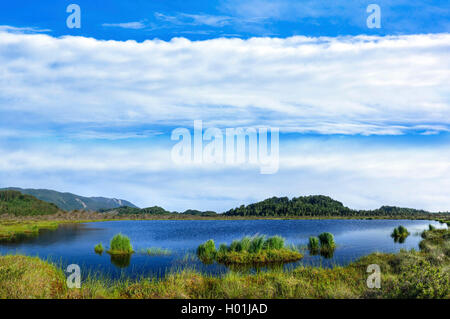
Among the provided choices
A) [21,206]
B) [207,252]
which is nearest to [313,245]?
[207,252]

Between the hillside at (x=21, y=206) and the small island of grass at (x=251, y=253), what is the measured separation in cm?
9553

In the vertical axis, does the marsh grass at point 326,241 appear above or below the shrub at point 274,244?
below

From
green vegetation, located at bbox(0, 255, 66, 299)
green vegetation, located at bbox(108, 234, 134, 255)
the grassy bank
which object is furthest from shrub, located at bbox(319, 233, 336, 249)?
green vegetation, located at bbox(0, 255, 66, 299)

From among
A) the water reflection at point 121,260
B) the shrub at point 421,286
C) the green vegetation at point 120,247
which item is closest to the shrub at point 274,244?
the water reflection at point 121,260

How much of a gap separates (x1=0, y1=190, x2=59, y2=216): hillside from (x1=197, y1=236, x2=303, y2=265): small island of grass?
95532mm

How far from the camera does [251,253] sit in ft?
88.7

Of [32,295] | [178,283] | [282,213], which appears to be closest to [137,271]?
[178,283]

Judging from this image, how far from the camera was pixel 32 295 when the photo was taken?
11.6m

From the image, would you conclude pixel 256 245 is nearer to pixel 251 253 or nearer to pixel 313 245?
pixel 251 253

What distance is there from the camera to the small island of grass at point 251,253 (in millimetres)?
26203

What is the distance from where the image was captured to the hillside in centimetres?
10544

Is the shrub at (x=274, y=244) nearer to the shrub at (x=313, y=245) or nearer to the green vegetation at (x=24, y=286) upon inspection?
the shrub at (x=313, y=245)

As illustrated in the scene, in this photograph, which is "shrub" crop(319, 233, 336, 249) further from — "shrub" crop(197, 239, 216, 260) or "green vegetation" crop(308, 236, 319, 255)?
"shrub" crop(197, 239, 216, 260)

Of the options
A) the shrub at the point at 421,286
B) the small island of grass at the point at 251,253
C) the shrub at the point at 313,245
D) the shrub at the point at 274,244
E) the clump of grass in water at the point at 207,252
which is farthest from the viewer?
the shrub at the point at 313,245
